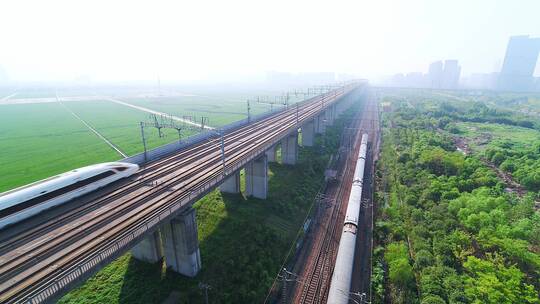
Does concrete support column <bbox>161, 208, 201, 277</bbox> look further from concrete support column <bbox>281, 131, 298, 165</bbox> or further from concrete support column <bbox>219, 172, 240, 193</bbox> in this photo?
concrete support column <bbox>281, 131, 298, 165</bbox>

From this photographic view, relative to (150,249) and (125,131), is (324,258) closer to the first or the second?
(150,249)

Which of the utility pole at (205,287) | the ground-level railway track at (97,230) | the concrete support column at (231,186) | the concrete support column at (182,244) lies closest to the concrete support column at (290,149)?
the concrete support column at (231,186)

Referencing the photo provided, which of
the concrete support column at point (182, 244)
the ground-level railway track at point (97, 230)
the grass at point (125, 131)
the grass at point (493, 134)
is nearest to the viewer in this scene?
the ground-level railway track at point (97, 230)

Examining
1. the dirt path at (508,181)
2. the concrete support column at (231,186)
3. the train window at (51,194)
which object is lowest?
the dirt path at (508,181)

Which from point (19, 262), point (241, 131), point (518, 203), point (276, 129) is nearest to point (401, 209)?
point (518, 203)

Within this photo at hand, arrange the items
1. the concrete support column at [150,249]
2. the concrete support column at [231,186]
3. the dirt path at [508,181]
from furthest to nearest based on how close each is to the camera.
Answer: the dirt path at [508,181]
the concrete support column at [231,186]
the concrete support column at [150,249]

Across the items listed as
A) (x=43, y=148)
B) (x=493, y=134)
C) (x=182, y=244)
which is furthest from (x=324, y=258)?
(x=493, y=134)

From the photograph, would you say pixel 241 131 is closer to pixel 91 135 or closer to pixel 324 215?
pixel 324 215

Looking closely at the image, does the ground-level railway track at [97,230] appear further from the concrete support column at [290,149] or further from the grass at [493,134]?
the grass at [493,134]
